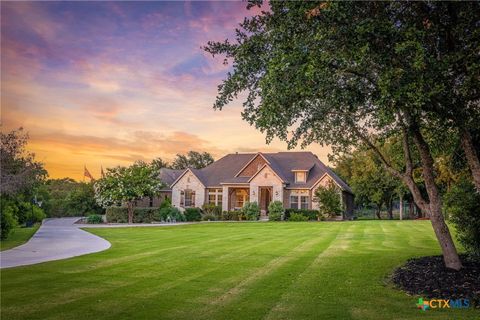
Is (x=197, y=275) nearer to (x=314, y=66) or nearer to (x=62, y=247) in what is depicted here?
(x=314, y=66)

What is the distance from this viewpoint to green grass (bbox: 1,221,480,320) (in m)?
7.16

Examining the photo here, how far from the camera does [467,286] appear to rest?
8.70 m

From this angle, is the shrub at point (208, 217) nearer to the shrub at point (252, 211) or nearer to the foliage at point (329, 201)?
the shrub at point (252, 211)

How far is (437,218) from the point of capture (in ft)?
34.1

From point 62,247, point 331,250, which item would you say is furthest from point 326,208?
point 62,247

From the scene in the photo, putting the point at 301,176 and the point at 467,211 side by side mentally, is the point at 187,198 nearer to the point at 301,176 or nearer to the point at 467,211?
the point at 301,176

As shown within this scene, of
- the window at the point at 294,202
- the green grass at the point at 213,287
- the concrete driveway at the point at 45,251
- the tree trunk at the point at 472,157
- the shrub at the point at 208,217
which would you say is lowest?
the green grass at the point at 213,287

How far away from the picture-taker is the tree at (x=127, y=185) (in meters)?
34.9

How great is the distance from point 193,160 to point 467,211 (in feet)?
251

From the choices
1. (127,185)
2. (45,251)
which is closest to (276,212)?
(127,185)

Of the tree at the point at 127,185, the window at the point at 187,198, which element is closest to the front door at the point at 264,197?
the window at the point at 187,198

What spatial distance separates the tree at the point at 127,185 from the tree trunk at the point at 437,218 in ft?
90.4

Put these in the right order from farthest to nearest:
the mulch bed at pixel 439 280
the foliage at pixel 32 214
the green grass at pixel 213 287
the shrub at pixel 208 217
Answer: the shrub at pixel 208 217, the foliage at pixel 32 214, the mulch bed at pixel 439 280, the green grass at pixel 213 287

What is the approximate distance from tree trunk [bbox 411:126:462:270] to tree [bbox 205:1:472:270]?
0.08 feet
